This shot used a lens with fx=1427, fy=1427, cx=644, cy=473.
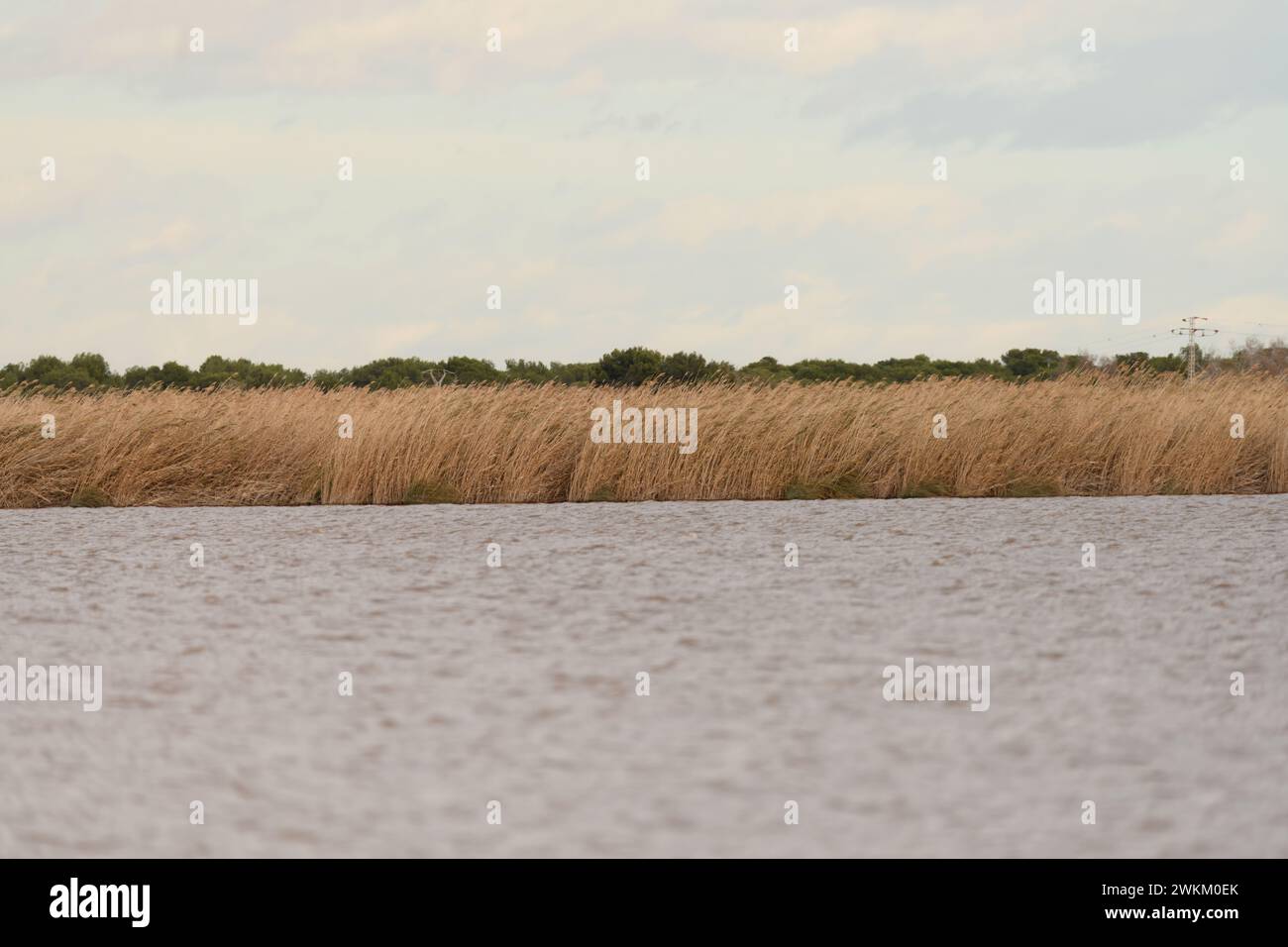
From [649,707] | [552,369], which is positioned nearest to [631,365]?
[552,369]

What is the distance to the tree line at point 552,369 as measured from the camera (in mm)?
31062

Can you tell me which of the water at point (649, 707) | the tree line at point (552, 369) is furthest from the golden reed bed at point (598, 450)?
the tree line at point (552, 369)

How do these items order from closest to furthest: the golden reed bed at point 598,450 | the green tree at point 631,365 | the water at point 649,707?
the water at point 649,707, the golden reed bed at point 598,450, the green tree at point 631,365

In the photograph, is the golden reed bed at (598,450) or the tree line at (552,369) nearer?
the golden reed bed at (598,450)

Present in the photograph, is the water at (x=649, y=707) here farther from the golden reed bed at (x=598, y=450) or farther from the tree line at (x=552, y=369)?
the tree line at (x=552, y=369)

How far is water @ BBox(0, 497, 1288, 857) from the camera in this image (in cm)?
303

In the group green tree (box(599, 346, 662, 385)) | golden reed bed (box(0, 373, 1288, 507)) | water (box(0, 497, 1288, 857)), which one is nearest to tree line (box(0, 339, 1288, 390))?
green tree (box(599, 346, 662, 385))

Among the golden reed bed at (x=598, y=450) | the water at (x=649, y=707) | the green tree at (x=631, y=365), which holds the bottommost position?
the water at (x=649, y=707)

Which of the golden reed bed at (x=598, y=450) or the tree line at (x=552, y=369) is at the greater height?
the tree line at (x=552, y=369)

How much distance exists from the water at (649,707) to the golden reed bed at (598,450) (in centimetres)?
519

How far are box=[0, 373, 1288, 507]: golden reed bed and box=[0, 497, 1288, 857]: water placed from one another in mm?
5191

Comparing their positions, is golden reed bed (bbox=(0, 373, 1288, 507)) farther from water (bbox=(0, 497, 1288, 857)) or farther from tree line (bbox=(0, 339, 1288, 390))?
tree line (bbox=(0, 339, 1288, 390))

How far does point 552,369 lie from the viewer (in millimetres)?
35688
